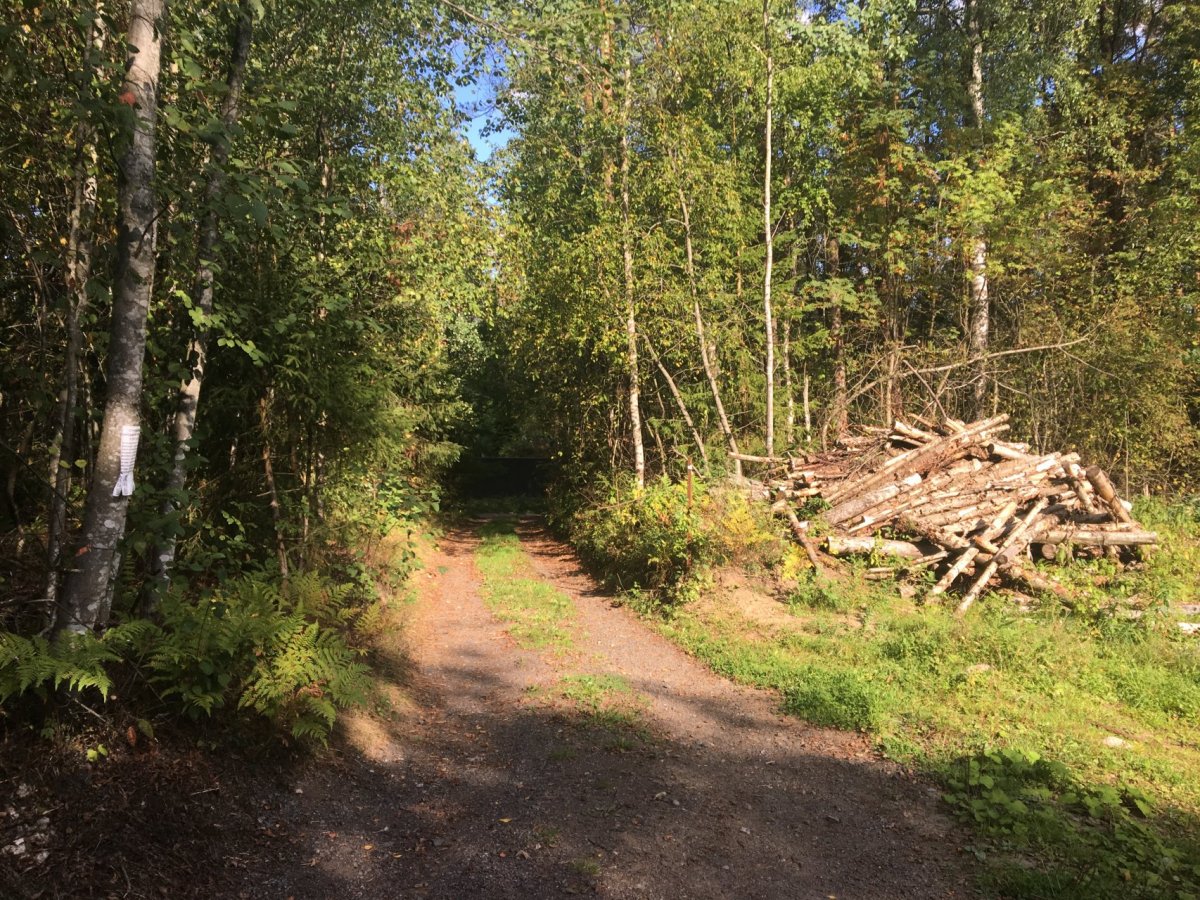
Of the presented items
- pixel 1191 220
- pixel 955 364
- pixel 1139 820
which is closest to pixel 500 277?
pixel 955 364

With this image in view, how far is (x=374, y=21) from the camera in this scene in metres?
7.99

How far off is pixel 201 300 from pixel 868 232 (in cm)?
1718

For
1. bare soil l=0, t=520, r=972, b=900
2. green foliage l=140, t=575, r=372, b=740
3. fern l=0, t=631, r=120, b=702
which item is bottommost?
bare soil l=0, t=520, r=972, b=900

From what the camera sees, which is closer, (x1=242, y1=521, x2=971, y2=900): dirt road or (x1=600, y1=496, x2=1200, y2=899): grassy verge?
(x1=242, y1=521, x2=971, y2=900): dirt road

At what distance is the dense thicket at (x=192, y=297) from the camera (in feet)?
12.7

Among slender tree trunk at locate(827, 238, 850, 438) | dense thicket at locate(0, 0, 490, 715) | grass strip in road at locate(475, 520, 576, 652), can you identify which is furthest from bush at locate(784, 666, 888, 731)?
slender tree trunk at locate(827, 238, 850, 438)

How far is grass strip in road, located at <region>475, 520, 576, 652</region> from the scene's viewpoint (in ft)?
30.3

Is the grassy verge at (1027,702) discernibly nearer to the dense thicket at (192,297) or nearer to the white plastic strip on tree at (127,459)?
the dense thicket at (192,297)

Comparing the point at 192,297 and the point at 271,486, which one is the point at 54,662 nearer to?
the point at 192,297

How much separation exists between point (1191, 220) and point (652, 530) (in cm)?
1454

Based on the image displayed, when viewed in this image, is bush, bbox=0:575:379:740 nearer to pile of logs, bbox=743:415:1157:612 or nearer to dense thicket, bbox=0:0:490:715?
dense thicket, bbox=0:0:490:715

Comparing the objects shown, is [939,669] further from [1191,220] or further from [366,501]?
[1191,220]

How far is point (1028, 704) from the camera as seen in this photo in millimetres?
6398

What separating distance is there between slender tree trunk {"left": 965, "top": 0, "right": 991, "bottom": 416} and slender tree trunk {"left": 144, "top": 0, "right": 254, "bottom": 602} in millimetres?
14566
